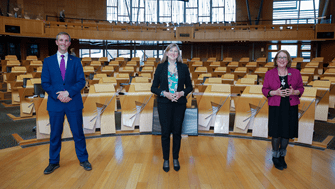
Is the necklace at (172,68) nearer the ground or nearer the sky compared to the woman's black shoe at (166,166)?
nearer the sky

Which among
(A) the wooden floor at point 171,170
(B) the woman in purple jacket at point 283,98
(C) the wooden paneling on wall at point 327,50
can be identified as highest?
(C) the wooden paneling on wall at point 327,50

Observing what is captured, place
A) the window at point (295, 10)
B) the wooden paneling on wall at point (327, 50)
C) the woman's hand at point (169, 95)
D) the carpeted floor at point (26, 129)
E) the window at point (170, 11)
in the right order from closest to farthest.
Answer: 1. the woman's hand at point (169, 95)
2. the carpeted floor at point (26, 129)
3. the wooden paneling on wall at point (327, 50)
4. the window at point (295, 10)
5. the window at point (170, 11)

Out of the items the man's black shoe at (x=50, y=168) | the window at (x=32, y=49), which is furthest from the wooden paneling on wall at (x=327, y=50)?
the window at (x=32, y=49)

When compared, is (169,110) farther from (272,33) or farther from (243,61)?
(272,33)

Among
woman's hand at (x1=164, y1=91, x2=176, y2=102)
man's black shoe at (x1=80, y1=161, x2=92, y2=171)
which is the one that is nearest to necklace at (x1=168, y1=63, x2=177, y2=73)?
woman's hand at (x1=164, y1=91, x2=176, y2=102)

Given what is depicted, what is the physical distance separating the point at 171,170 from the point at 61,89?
1325 mm

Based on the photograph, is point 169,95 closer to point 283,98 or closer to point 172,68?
point 172,68

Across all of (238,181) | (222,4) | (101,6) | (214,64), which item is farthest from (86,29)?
(238,181)

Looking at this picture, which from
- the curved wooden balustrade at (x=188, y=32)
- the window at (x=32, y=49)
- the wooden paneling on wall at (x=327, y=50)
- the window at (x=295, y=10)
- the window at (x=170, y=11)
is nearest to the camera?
the curved wooden balustrade at (x=188, y=32)

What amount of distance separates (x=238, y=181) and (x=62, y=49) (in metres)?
2.04

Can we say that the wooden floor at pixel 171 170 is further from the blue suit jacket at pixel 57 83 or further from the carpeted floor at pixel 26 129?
the blue suit jacket at pixel 57 83

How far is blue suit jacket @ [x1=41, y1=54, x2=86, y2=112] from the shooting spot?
221cm

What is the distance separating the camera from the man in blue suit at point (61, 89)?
2.20 metres

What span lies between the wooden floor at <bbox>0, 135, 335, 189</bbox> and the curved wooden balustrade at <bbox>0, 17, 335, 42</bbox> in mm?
9080
